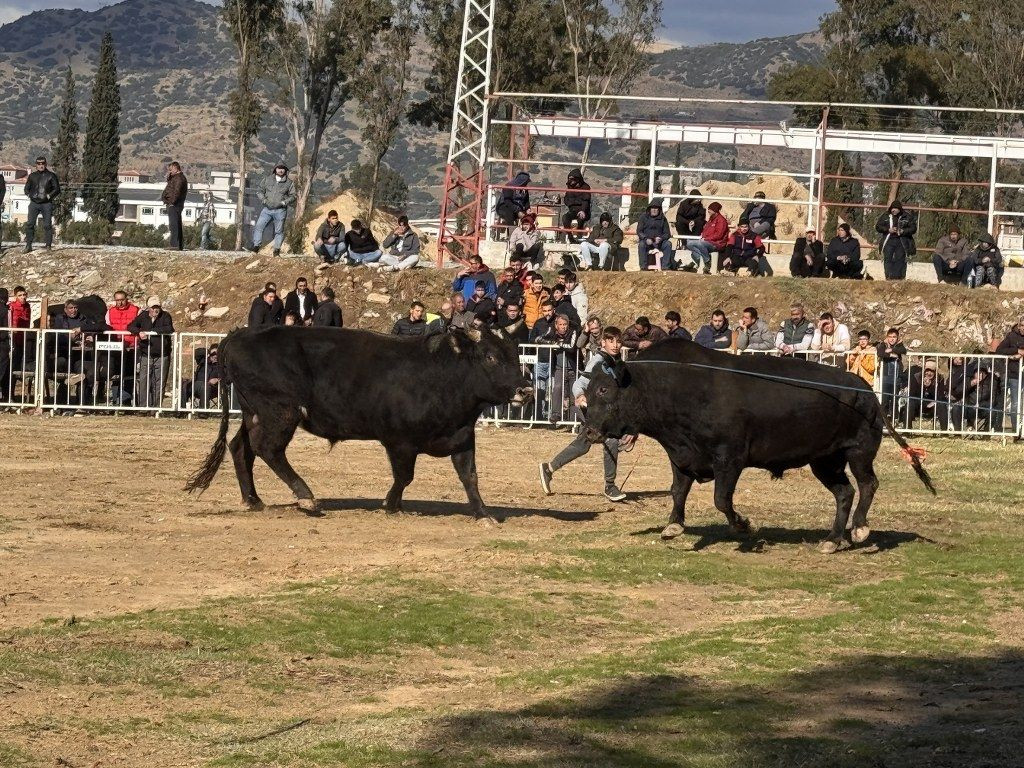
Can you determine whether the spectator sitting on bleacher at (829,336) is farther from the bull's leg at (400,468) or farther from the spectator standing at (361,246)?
the bull's leg at (400,468)

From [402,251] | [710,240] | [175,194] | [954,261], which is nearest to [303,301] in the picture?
[402,251]

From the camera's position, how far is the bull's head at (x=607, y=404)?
52.4 ft

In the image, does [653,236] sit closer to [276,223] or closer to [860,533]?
[276,223]

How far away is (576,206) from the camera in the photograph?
35.7 metres

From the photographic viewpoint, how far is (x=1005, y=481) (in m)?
21.8

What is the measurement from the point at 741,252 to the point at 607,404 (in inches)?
739

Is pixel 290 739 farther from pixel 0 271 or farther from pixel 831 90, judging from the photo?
pixel 831 90

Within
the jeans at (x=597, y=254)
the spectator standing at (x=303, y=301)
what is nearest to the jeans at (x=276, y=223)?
the jeans at (x=597, y=254)

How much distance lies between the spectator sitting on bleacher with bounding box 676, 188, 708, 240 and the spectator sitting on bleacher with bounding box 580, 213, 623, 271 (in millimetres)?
1304

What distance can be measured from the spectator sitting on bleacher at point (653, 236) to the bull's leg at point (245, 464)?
17621 millimetres

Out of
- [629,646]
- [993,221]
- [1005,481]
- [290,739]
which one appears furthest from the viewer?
[993,221]

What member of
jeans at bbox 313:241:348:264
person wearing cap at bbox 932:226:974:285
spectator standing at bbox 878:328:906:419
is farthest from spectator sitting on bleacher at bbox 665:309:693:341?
jeans at bbox 313:241:348:264

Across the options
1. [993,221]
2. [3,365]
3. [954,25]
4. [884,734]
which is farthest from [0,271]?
[954,25]

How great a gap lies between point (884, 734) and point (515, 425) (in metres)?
18.6
